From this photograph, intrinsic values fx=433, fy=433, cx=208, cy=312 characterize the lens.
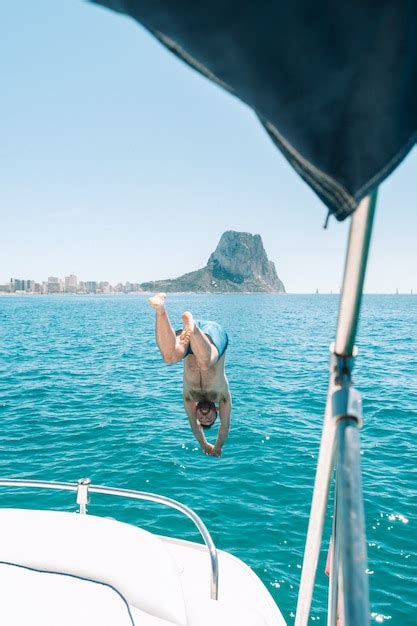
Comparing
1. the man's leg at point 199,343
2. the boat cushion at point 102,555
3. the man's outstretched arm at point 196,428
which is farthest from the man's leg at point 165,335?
the boat cushion at point 102,555

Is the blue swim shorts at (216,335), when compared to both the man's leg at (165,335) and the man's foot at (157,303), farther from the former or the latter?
the man's foot at (157,303)

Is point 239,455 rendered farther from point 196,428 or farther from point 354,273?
point 354,273

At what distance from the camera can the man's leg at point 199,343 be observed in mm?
5705

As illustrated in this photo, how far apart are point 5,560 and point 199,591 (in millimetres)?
1852

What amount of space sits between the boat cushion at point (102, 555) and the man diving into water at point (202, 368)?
221cm

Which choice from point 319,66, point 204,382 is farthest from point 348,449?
point 204,382

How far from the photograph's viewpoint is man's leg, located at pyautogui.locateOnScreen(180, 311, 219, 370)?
5705mm

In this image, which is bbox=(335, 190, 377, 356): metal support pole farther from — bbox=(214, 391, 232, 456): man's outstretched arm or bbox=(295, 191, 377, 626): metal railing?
bbox=(214, 391, 232, 456): man's outstretched arm

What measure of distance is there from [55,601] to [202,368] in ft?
11.3

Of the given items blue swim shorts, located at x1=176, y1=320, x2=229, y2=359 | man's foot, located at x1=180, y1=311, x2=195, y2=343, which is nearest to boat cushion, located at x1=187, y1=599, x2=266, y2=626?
man's foot, located at x1=180, y1=311, x2=195, y2=343

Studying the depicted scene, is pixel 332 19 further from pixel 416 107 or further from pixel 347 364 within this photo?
pixel 347 364

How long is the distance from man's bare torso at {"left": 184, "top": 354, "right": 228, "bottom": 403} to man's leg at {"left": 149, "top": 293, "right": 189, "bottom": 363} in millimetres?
632

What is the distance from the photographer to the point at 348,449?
1.11 m

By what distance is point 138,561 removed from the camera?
378cm
